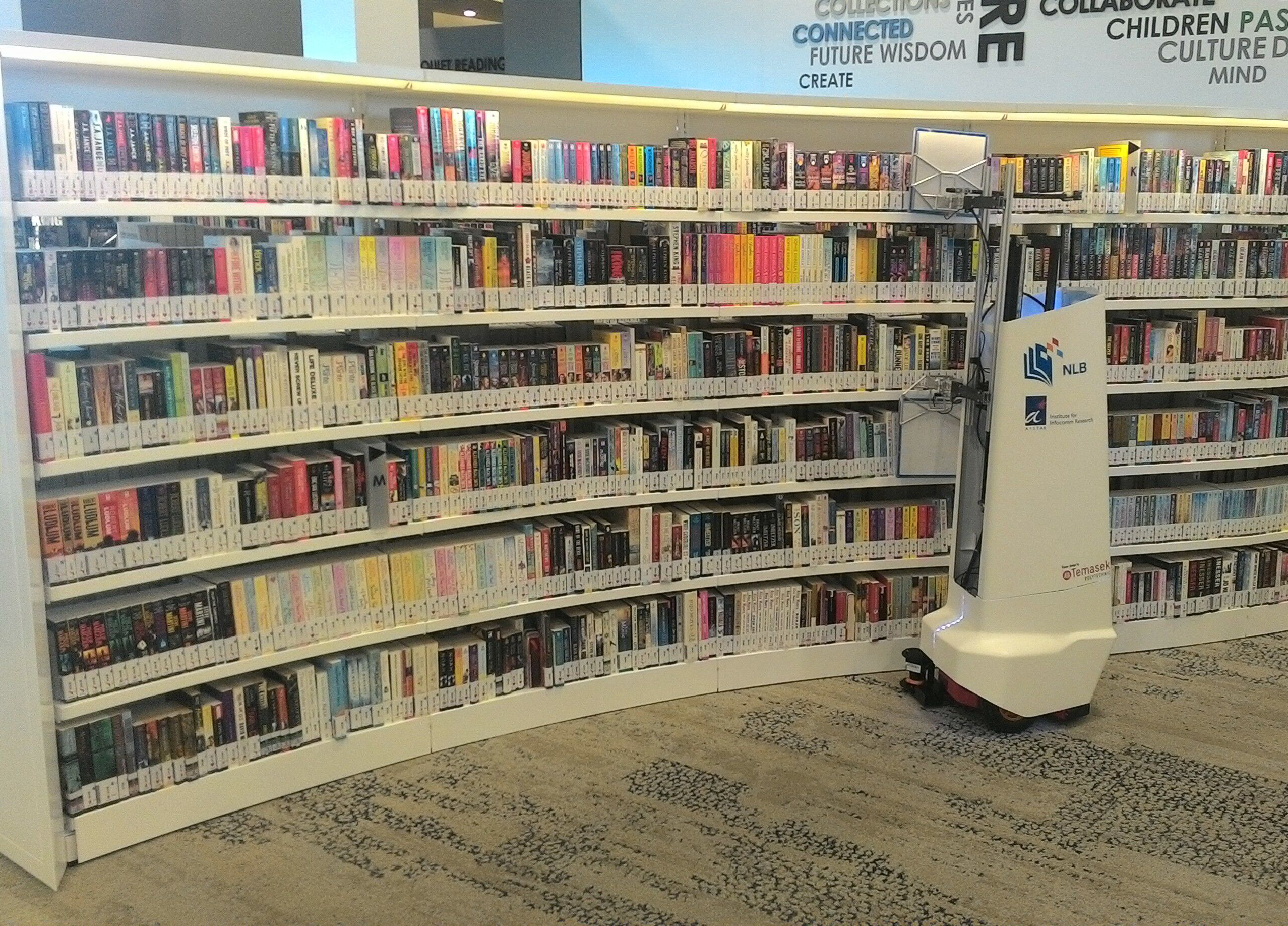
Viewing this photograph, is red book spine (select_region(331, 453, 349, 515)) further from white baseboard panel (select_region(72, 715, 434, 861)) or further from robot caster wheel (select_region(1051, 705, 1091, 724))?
robot caster wheel (select_region(1051, 705, 1091, 724))

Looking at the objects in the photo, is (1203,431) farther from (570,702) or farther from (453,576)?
(453,576)

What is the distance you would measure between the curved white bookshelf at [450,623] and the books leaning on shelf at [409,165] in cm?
143

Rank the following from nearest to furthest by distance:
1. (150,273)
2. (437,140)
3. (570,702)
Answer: (150,273) < (437,140) < (570,702)

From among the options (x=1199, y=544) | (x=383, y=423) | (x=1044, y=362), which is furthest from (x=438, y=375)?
(x=1199, y=544)

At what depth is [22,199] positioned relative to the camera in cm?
327

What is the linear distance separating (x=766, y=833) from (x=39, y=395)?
2.46 m

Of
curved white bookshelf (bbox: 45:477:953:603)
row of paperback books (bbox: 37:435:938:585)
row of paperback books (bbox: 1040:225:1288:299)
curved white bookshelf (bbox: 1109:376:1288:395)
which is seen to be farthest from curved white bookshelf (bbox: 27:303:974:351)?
curved white bookshelf (bbox: 1109:376:1288:395)

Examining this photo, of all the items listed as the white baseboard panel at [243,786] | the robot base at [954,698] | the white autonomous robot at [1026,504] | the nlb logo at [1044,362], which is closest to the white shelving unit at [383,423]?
the white baseboard panel at [243,786]

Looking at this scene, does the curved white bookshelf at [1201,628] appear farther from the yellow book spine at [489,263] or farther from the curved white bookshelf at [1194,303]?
the yellow book spine at [489,263]

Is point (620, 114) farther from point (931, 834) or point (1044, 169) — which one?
point (931, 834)

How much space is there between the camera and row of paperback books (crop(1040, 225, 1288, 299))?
16.5 ft

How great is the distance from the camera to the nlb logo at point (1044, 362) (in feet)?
14.1

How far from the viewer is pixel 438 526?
167 inches

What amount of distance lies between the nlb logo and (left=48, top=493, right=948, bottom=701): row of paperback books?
A: 89 centimetres
